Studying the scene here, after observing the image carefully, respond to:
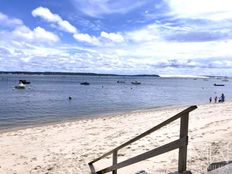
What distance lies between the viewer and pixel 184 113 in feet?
12.8

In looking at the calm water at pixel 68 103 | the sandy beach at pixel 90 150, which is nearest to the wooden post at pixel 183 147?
the sandy beach at pixel 90 150

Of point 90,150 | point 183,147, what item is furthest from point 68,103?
point 183,147

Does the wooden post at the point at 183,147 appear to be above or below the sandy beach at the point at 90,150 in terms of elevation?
above

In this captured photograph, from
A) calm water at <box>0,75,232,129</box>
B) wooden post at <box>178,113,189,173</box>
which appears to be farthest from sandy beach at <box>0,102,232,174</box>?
calm water at <box>0,75,232,129</box>

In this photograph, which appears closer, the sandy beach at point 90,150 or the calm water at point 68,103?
the sandy beach at point 90,150

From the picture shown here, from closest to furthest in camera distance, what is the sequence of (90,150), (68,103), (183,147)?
(183,147)
(90,150)
(68,103)

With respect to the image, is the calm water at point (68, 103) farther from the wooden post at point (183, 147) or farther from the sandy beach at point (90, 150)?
the wooden post at point (183, 147)

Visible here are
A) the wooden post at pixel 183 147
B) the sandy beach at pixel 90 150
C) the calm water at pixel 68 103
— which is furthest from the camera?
the calm water at pixel 68 103

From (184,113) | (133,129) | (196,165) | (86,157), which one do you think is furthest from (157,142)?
(184,113)

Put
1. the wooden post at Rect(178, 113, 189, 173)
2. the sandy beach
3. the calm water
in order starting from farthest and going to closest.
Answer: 1. the calm water
2. the sandy beach
3. the wooden post at Rect(178, 113, 189, 173)

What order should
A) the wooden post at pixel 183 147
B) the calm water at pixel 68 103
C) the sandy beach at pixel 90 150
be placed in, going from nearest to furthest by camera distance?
the wooden post at pixel 183 147
the sandy beach at pixel 90 150
the calm water at pixel 68 103

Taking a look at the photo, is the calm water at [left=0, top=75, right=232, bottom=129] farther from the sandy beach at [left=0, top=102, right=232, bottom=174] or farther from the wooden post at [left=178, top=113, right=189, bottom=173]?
the wooden post at [left=178, top=113, right=189, bottom=173]

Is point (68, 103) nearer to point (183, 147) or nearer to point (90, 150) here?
point (90, 150)

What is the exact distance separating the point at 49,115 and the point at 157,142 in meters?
22.8
